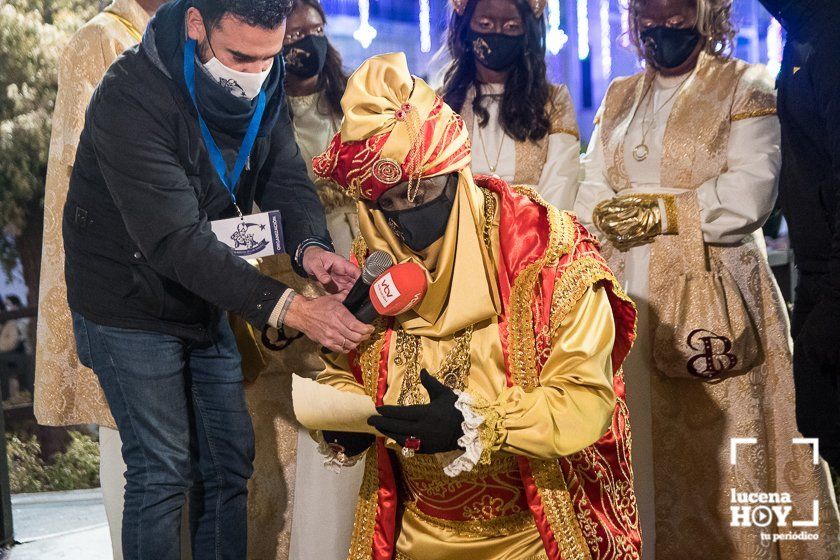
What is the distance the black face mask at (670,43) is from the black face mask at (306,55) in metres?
1.09

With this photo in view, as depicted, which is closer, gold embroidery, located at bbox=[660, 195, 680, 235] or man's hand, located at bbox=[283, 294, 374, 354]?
man's hand, located at bbox=[283, 294, 374, 354]

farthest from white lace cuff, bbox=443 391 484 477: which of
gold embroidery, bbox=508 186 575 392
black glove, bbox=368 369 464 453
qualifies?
gold embroidery, bbox=508 186 575 392

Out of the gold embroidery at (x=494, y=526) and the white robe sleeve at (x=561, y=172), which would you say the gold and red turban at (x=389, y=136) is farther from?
the white robe sleeve at (x=561, y=172)

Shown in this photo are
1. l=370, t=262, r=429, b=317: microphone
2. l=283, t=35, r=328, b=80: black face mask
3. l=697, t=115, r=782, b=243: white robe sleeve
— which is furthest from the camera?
l=283, t=35, r=328, b=80: black face mask

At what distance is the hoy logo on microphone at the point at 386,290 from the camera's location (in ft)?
6.87

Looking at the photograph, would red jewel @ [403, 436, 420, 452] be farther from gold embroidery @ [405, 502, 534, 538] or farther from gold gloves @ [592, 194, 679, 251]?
gold gloves @ [592, 194, 679, 251]

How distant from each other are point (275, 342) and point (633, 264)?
123 cm

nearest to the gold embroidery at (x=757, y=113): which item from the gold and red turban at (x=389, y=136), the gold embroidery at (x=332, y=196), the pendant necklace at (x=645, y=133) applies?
the pendant necklace at (x=645, y=133)

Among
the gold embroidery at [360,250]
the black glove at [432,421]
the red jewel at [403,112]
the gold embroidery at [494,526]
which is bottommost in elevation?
the gold embroidery at [494,526]

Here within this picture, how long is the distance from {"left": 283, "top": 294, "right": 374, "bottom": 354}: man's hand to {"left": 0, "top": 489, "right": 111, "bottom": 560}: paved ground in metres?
1.91

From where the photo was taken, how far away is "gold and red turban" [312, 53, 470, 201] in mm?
2113

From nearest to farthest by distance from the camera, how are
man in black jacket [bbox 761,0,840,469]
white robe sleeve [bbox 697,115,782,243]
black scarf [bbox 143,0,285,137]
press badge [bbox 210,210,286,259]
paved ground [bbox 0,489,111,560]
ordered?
man in black jacket [bbox 761,0,840,469] < black scarf [bbox 143,0,285,137] < press badge [bbox 210,210,286,259] < white robe sleeve [bbox 697,115,782,243] < paved ground [bbox 0,489,111,560]

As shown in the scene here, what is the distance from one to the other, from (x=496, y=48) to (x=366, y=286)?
167cm

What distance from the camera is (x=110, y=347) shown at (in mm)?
2717
